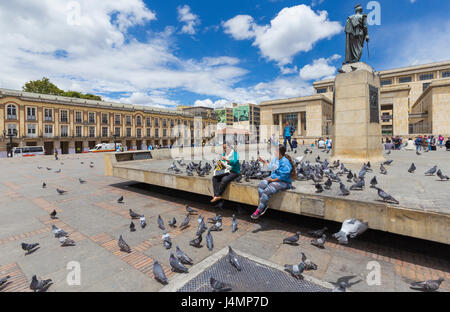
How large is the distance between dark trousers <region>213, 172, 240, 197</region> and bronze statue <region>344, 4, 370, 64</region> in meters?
8.56

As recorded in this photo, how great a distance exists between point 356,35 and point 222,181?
976 centimetres

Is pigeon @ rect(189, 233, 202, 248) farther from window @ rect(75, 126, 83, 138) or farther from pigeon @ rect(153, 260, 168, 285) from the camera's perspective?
window @ rect(75, 126, 83, 138)

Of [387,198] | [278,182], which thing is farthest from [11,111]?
[387,198]

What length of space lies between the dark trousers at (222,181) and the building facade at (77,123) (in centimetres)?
5485

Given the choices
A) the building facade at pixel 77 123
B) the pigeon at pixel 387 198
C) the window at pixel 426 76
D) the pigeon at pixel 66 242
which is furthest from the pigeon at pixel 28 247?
the window at pixel 426 76

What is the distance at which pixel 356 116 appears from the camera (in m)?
9.38

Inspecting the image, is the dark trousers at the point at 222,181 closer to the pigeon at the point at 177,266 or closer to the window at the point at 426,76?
the pigeon at the point at 177,266

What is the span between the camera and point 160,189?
9664 millimetres

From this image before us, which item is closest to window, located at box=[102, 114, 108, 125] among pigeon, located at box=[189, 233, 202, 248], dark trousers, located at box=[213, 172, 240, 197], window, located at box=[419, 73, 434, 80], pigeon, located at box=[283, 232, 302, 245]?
dark trousers, located at box=[213, 172, 240, 197]

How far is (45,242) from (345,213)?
5.73 meters

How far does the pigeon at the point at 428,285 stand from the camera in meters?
2.77
